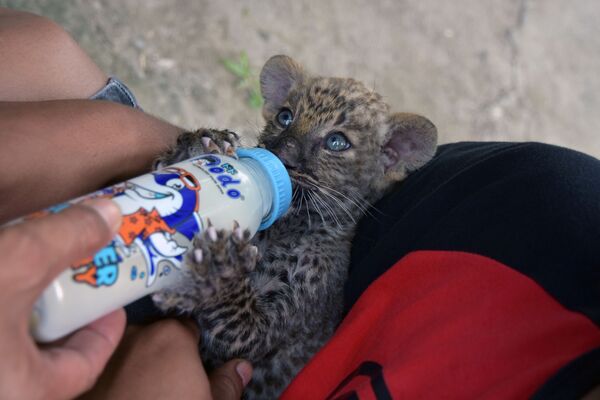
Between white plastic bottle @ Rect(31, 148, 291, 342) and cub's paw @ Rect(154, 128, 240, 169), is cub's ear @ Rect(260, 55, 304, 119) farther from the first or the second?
white plastic bottle @ Rect(31, 148, 291, 342)

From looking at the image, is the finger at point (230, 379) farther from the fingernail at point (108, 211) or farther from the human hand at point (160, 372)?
the fingernail at point (108, 211)

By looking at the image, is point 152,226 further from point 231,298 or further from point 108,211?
point 231,298

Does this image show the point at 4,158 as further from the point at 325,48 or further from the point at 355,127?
the point at 325,48

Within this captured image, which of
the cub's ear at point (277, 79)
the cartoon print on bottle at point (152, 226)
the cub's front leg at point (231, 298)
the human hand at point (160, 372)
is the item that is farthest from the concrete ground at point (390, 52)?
the cartoon print on bottle at point (152, 226)

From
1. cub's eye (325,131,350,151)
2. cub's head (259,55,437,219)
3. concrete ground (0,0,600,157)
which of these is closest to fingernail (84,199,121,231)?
cub's head (259,55,437,219)

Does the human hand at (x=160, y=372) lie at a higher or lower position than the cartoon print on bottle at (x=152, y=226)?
lower

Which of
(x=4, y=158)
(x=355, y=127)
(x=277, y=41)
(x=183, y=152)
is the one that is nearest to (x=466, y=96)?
(x=277, y=41)

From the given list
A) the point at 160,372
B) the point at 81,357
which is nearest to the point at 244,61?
the point at 160,372
